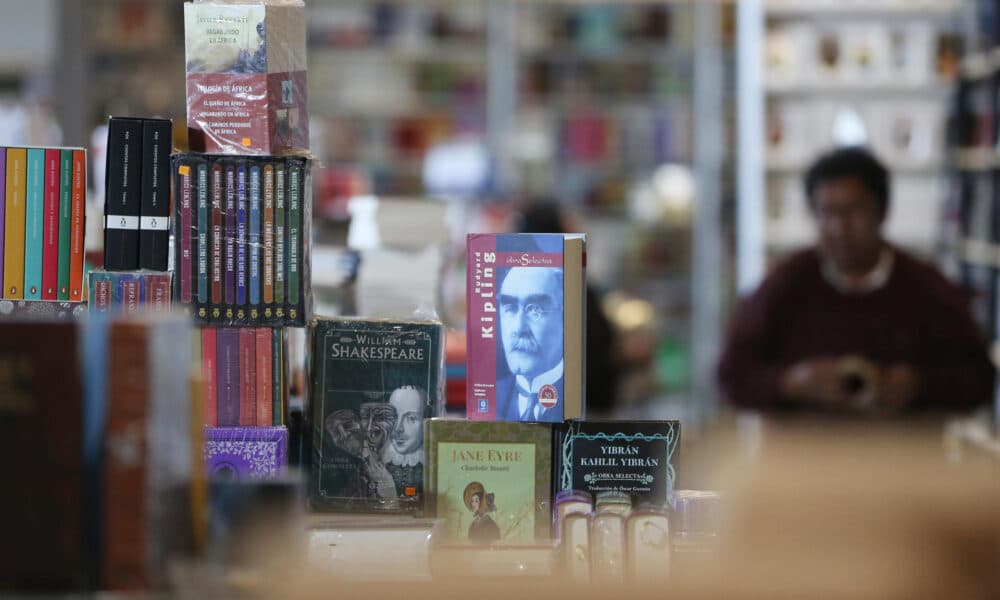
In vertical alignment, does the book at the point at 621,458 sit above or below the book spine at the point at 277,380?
below

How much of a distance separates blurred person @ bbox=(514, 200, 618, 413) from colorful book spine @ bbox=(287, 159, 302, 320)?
9.81 feet

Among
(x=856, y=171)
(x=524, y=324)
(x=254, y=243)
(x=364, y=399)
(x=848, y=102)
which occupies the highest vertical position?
(x=848, y=102)

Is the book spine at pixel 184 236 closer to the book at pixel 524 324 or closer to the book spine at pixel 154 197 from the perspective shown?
the book spine at pixel 154 197

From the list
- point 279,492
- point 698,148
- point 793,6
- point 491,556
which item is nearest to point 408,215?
point 491,556

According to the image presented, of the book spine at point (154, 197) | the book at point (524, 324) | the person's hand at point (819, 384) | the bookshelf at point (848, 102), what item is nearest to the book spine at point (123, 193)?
the book spine at point (154, 197)

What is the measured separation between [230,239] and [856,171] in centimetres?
275

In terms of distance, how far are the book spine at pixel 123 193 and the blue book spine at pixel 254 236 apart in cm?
16

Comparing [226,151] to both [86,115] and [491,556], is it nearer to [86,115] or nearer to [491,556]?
[491,556]

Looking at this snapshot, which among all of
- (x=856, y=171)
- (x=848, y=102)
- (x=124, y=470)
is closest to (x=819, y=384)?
(x=856, y=171)

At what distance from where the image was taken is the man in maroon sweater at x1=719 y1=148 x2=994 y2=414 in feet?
13.1

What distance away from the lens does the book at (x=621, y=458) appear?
1773 millimetres

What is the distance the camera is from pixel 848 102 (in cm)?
605

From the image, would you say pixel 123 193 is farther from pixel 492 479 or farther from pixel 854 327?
pixel 854 327

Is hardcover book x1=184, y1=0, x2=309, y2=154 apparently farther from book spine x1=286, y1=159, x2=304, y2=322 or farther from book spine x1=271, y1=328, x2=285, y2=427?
book spine x1=271, y1=328, x2=285, y2=427
